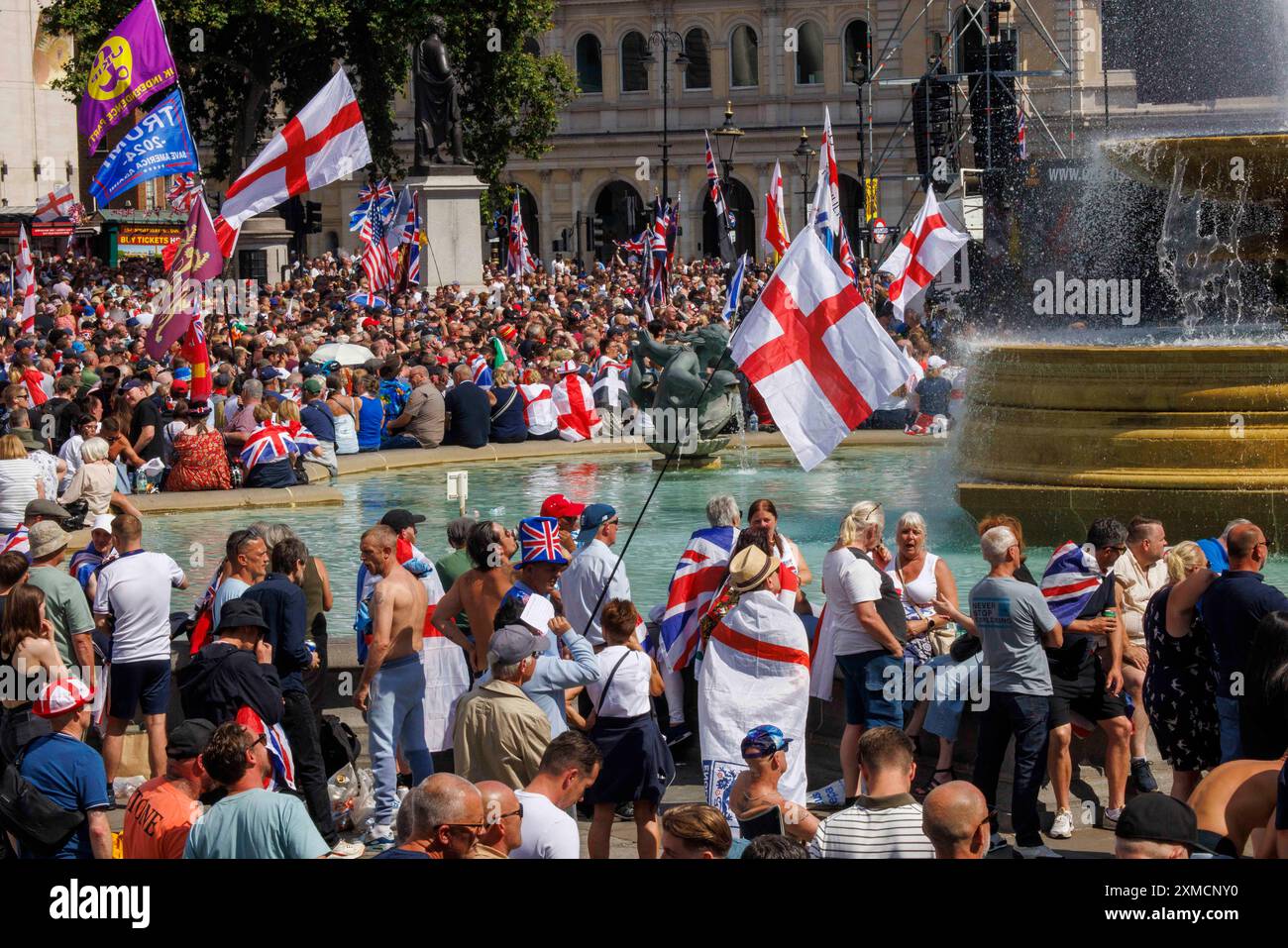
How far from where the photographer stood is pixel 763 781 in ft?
21.6

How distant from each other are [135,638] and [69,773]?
6.55 ft

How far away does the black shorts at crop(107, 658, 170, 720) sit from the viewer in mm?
8836

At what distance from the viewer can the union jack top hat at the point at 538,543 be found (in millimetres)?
8438

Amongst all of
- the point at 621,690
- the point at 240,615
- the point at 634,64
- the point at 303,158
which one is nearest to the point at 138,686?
the point at 240,615

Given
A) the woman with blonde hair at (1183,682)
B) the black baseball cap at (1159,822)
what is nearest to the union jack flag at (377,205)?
the woman with blonde hair at (1183,682)

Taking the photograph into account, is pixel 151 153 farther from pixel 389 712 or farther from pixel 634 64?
pixel 634 64

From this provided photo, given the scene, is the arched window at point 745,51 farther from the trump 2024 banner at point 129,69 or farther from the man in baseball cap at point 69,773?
the man in baseball cap at point 69,773

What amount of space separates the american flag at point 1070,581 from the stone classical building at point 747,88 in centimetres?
5342

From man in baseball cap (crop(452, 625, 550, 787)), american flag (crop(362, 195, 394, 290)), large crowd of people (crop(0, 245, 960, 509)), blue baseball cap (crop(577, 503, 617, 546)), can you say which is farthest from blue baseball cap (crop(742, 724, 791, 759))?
american flag (crop(362, 195, 394, 290))

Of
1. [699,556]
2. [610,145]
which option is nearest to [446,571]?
[699,556]

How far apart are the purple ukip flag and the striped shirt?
11.2 meters

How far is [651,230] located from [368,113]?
18.3m

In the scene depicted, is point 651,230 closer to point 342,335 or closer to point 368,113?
point 342,335
